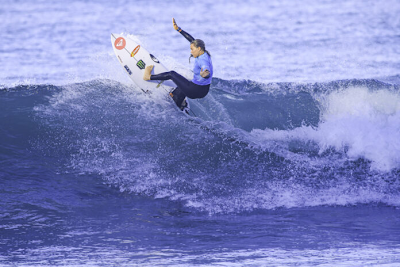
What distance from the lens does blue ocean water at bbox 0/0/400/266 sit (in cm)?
620

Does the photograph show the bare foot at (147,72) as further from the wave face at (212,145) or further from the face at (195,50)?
the face at (195,50)

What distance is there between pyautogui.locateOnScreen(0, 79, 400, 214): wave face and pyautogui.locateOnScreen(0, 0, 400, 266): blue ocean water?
0.03m

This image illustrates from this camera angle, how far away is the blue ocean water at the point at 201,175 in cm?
620

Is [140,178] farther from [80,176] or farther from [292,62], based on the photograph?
[292,62]

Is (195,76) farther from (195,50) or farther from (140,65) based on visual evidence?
(140,65)

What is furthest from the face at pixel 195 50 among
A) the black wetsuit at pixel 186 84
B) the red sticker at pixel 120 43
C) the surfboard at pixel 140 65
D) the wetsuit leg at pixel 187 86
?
the red sticker at pixel 120 43

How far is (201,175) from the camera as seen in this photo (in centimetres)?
870

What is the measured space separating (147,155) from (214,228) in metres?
2.60

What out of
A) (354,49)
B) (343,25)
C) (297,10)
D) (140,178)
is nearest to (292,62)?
(354,49)

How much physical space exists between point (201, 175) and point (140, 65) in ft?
9.03

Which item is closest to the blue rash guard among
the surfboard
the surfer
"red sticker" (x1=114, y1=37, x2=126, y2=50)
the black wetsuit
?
the surfer

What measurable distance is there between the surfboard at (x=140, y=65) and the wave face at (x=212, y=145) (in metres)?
0.21

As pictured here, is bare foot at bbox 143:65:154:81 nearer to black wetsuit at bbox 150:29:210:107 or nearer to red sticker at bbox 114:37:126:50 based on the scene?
black wetsuit at bbox 150:29:210:107

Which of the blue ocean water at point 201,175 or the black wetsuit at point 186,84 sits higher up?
the black wetsuit at point 186,84
